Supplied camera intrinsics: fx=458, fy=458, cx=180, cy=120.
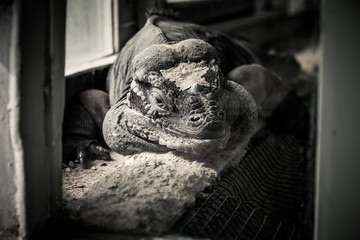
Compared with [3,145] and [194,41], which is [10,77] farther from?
[194,41]

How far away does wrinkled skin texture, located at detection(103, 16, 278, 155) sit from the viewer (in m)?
3.42

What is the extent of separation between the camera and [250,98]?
408 cm

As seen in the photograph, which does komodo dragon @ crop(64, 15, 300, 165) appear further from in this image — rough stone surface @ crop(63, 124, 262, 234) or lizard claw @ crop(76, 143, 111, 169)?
rough stone surface @ crop(63, 124, 262, 234)

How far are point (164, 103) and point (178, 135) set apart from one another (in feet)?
0.92

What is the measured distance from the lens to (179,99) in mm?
3502

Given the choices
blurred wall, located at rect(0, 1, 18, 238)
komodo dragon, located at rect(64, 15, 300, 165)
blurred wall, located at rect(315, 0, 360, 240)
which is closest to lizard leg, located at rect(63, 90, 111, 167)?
komodo dragon, located at rect(64, 15, 300, 165)

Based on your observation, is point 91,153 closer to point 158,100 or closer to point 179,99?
point 158,100

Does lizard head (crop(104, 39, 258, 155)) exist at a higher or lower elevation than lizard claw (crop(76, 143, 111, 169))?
higher

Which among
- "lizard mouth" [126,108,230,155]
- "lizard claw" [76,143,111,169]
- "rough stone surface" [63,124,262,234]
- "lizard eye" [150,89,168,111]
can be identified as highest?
"lizard eye" [150,89,168,111]

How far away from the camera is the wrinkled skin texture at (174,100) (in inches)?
134

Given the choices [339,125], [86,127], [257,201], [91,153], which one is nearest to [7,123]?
[91,153]

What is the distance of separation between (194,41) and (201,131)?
3.18 feet

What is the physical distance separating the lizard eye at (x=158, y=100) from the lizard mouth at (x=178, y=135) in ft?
0.36

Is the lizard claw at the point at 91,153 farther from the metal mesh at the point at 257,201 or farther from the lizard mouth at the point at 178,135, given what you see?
the metal mesh at the point at 257,201
